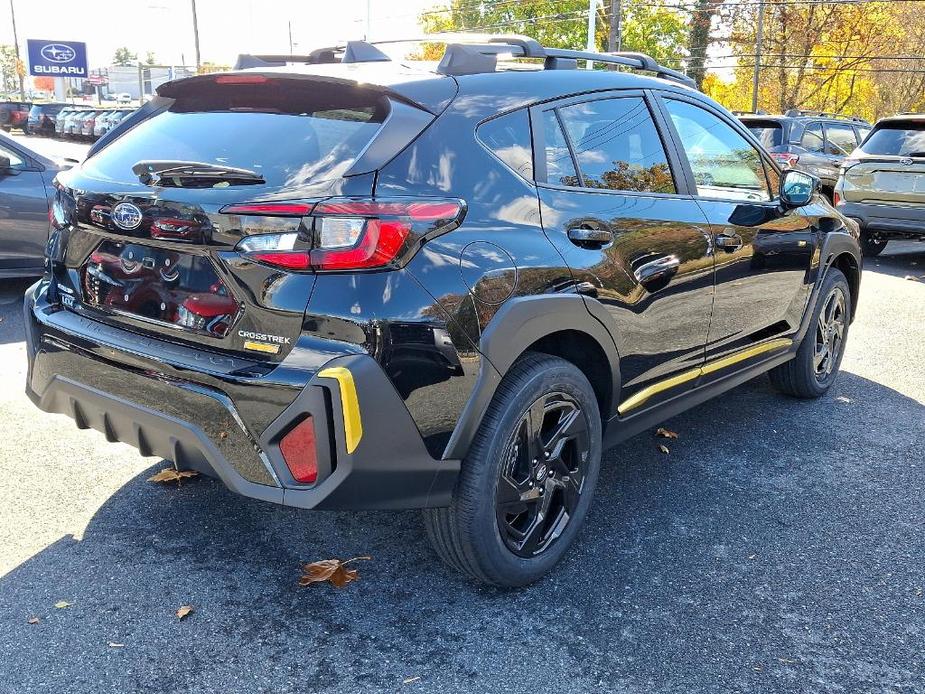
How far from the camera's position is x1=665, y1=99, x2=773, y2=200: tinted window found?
3.78 metres

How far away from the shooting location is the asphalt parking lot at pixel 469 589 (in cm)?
253

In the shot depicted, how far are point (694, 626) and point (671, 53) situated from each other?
44306mm

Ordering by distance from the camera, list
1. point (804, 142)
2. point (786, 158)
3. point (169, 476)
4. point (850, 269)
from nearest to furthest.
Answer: point (169, 476) → point (850, 269) → point (786, 158) → point (804, 142)

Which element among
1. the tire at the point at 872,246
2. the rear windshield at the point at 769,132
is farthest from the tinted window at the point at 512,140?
the rear windshield at the point at 769,132

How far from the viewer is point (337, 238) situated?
237cm

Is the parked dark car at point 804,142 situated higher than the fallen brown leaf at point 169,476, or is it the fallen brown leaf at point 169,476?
the parked dark car at point 804,142

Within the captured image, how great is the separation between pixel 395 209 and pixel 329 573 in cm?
134

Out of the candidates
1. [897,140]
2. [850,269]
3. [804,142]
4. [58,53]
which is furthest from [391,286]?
[58,53]

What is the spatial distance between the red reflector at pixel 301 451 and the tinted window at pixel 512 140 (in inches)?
43.3

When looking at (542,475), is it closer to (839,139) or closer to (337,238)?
(337,238)

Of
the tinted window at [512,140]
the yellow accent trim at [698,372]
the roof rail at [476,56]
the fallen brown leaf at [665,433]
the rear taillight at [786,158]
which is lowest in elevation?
the fallen brown leaf at [665,433]

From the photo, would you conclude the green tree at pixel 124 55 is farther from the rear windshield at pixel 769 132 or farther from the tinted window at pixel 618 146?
the tinted window at pixel 618 146

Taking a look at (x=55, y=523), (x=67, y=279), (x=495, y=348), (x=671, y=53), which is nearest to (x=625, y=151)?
(x=495, y=348)

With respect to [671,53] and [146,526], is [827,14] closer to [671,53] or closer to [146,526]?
[671,53]
